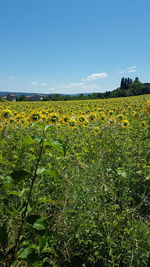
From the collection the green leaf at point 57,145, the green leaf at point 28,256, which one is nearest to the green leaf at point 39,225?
the green leaf at point 28,256

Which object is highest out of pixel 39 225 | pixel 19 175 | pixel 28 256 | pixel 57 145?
pixel 57 145

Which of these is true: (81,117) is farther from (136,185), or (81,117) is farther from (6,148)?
(136,185)

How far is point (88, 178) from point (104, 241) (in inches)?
28.7

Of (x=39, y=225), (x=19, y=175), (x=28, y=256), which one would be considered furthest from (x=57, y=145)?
(x=28, y=256)

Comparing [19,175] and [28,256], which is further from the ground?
[19,175]

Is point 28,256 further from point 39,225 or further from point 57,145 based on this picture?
point 57,145

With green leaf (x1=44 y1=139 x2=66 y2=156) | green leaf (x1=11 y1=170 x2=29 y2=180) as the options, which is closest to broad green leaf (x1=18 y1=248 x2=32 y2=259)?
green leaf (x1=11 y1=170 x2=29 y2=180)

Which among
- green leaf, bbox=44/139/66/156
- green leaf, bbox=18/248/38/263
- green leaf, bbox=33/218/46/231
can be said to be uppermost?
green leaf, bbox=44/139/66/156

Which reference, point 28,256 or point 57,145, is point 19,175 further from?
point 28,256

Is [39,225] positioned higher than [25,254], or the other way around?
[39,225]

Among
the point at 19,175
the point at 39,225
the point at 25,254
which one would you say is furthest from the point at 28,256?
the point at 19,175

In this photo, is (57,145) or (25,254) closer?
(57,145)

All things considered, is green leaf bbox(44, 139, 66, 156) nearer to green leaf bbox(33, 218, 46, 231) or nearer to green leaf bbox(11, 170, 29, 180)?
green leaf bbox(11, 170, 29, 180)

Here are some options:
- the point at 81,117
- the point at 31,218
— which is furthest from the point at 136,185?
the point at 81,117
